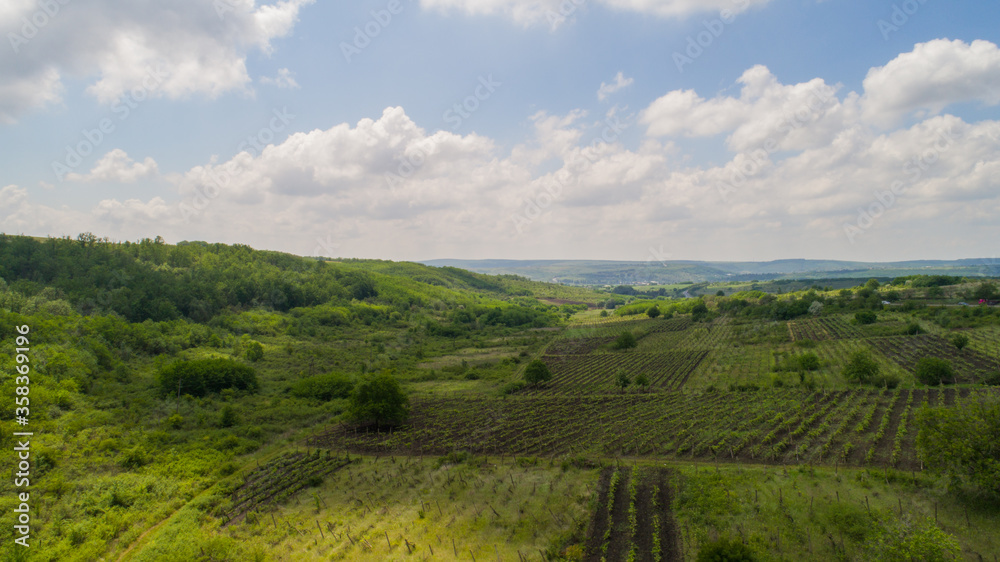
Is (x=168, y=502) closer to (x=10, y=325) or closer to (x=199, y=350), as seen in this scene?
(x=10, y=325)

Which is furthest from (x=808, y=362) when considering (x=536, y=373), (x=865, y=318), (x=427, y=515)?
(x=427, y=515)

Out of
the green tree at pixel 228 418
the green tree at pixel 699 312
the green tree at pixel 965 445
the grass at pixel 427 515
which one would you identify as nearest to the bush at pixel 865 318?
the green tree at pixel 699 312

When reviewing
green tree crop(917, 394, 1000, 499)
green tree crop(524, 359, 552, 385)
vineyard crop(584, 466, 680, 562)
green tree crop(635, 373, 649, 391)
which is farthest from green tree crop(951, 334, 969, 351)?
vineyard crop(584, 466, 680, 562)

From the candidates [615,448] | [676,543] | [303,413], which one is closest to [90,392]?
[303,413]

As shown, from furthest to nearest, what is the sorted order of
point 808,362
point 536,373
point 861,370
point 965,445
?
point 536,373 < point 808,362 < point 861,370 < point 965,445

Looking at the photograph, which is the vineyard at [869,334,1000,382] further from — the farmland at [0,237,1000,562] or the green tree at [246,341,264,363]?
the green tree at [246,341,264,363]

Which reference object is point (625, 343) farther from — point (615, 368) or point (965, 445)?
point (965, 445)
